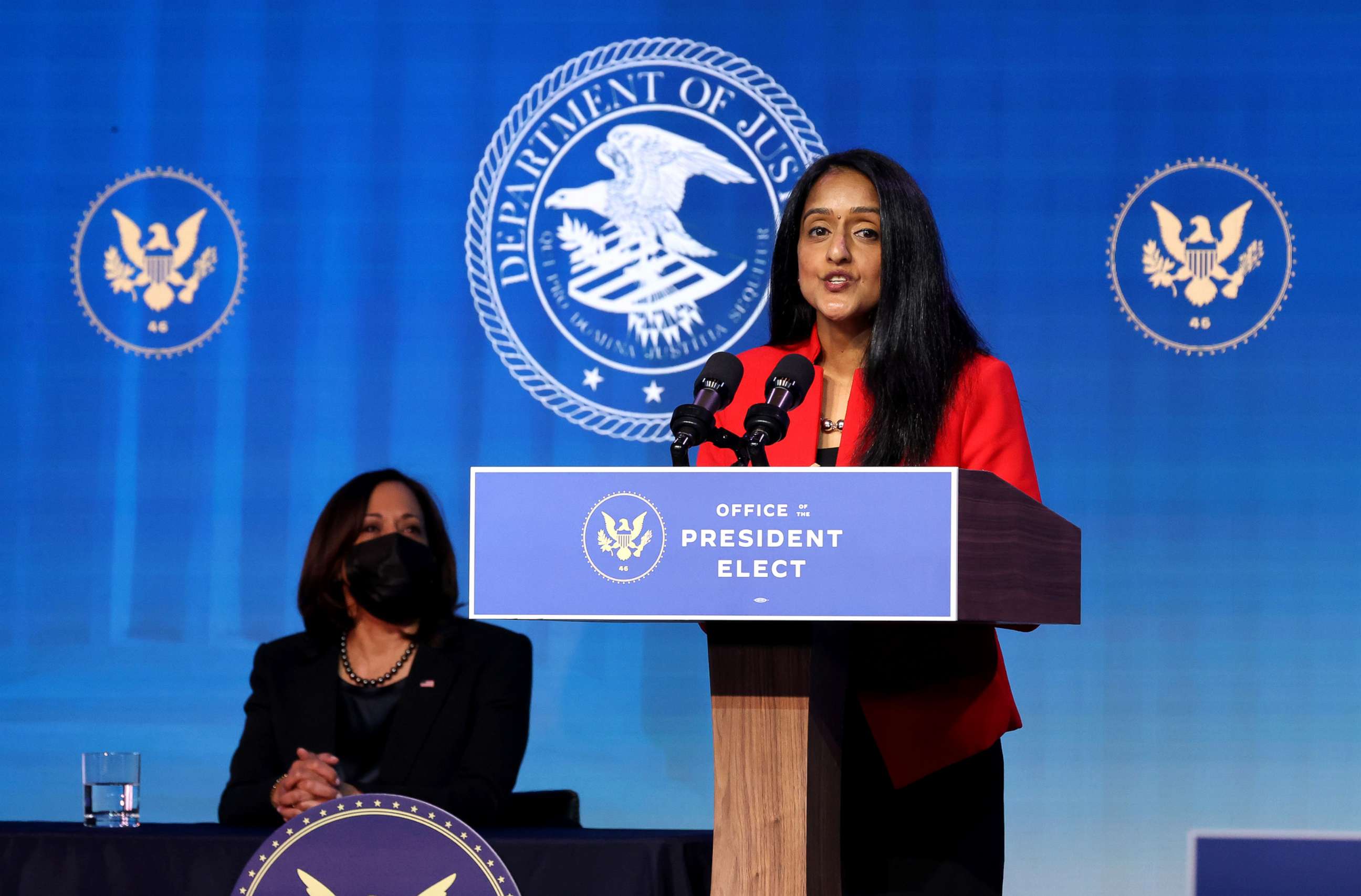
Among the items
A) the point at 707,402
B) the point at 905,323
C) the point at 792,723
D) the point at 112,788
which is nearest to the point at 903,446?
the point at 905,323

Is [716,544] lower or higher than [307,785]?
higher

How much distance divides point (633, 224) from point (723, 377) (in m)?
2.18

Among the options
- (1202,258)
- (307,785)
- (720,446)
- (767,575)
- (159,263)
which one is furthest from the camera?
(159,263)

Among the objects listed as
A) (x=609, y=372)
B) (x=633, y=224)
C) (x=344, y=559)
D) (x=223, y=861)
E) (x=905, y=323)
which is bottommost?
(x=223, y=861)

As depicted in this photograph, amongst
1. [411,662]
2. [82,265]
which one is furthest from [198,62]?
[411,662]

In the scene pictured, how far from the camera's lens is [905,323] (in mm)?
1940

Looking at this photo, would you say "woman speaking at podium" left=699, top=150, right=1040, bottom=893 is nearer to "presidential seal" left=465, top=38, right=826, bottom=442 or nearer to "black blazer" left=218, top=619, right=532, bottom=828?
"black blazer" left=218, top=619, right=532, bottom=828

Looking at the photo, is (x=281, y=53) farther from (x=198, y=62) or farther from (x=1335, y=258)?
(x=1335, y=258)

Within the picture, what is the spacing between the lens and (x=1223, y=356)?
371cm

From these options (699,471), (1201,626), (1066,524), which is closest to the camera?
(699,471)

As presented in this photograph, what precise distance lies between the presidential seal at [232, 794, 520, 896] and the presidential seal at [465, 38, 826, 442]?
6.51 ft

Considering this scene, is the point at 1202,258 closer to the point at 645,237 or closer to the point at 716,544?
the point at 645,237

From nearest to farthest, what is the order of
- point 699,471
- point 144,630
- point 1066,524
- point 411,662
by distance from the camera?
1. point 699,471
2. point 1066,524
3. point 411,662
4. point 144,630

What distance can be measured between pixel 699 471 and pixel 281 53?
2920 millimetres
